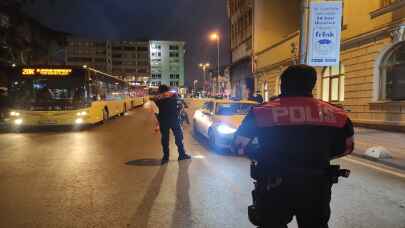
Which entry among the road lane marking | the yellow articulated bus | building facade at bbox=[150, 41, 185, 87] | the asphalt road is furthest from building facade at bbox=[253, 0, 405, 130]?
building facade at bbox=[150, 41, 185, 87]

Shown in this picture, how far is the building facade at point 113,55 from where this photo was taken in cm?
14188

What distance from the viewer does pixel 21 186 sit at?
6.19 m

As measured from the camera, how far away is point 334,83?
63.6 feet

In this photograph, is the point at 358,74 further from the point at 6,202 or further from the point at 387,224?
the point at 6,202

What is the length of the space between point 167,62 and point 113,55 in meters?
23.6

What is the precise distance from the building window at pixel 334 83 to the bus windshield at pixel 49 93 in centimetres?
1301

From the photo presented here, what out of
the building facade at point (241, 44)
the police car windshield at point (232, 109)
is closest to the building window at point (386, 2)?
A: the police car windshield at point (232, 109)

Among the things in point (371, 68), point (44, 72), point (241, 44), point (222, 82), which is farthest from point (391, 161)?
point (222, 82)

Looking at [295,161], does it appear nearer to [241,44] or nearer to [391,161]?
[391,161]

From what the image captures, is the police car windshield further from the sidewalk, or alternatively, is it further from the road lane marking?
the sidewalk

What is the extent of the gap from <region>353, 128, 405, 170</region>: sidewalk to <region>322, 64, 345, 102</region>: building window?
356cm

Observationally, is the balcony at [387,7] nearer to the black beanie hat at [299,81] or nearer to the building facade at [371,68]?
the building facade at [371,68]

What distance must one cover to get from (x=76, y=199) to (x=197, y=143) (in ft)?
21.4

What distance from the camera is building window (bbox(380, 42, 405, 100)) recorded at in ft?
46.8
